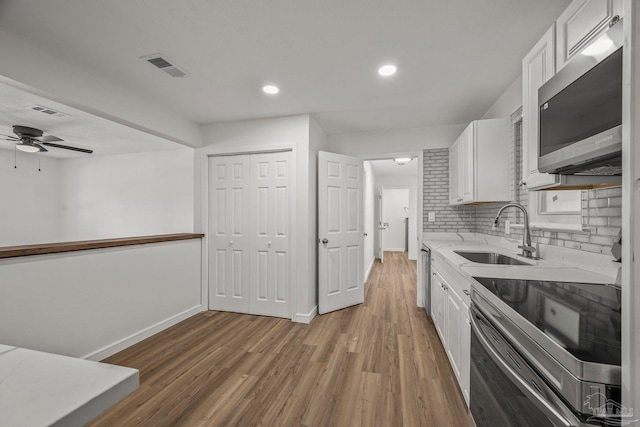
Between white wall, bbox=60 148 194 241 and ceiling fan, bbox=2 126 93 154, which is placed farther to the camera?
white wall, bbox=60 148 194 241

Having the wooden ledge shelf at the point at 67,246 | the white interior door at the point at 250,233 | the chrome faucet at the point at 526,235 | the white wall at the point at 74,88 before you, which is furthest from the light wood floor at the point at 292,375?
the white wall at the point at 74,88

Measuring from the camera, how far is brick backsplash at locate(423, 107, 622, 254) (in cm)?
142

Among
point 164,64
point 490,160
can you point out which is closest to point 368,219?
point 490,160

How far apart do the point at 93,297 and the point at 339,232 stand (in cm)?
257

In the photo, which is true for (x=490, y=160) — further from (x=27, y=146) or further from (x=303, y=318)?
(x=27, y=146)

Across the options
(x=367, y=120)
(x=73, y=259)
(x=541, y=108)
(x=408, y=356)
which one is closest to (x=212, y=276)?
(x=73, y=259)

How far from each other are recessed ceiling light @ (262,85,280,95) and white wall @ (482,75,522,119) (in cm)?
215

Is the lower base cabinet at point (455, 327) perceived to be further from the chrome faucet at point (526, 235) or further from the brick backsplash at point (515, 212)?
the brick backsplash at point (515, 212)

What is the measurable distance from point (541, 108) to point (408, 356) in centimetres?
210

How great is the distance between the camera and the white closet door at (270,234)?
3311 millimetres

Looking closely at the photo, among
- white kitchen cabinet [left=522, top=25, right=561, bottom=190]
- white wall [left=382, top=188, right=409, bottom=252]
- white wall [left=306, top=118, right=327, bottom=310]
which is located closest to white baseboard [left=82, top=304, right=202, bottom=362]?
white wall [left=306, top=118, right=327, bottom=310]

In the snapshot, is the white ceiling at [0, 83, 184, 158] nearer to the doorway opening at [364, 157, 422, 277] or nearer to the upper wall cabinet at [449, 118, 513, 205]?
the upper wall cabinet at [449, 118, 513, 205]

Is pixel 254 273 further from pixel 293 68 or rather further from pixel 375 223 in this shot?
pixel 375 223

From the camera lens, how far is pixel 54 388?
0.54 metres
